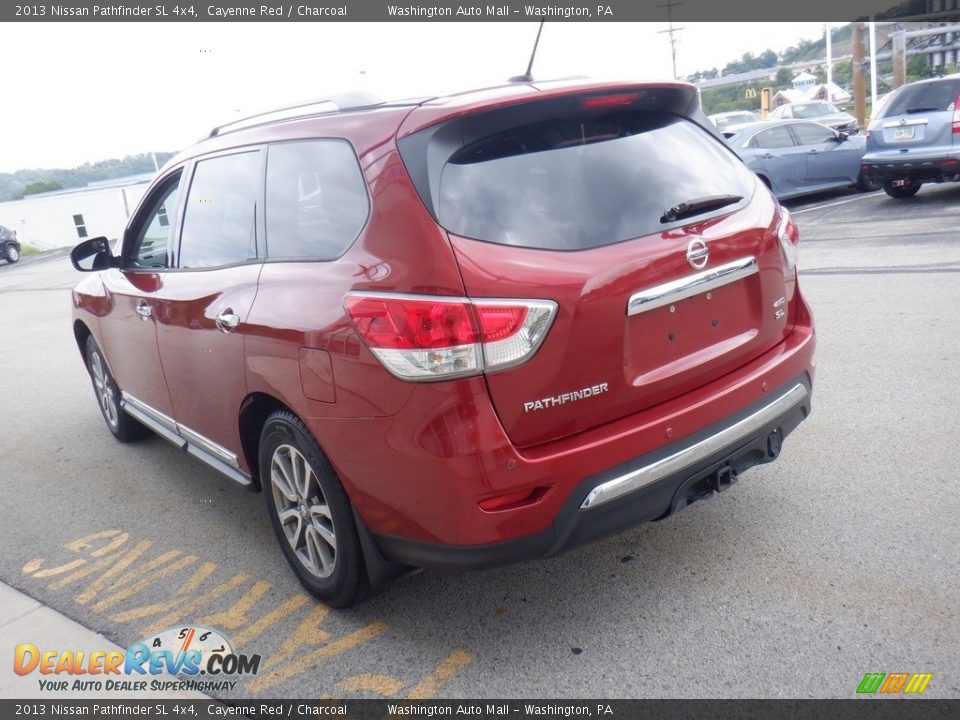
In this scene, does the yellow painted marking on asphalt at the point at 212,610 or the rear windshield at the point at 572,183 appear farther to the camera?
the yellow painted marking on asphalt at the point at 212,610

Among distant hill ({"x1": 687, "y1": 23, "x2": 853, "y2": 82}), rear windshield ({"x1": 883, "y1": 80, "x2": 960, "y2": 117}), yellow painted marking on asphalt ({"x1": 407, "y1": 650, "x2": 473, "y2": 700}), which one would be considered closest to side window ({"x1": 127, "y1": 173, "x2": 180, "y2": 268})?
yellow painted marking on asphalt ({"x1": 407, "y1": 650, "x2": 473, "y2": 700})

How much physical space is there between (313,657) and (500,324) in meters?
1.46

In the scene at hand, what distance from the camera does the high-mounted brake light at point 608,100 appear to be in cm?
311

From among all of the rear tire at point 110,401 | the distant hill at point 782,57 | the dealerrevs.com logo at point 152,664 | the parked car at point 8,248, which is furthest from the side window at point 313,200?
the distant hill at point 782,57

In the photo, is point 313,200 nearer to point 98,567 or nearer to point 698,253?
point 698,253

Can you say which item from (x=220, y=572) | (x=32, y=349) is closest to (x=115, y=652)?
(x=220, y=572)

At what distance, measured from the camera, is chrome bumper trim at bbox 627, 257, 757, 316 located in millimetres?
2924

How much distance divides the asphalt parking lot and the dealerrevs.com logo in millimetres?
87

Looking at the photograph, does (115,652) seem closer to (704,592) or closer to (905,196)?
(704,592)

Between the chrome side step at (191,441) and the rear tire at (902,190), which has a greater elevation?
the chrome side step at (191,441)

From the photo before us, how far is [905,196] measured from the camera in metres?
13.9

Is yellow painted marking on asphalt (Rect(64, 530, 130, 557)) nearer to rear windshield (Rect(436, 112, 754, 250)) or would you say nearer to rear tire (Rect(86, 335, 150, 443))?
rear tire (Rect(86, 335, 150, 443))

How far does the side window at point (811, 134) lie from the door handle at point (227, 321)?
43.6 feet

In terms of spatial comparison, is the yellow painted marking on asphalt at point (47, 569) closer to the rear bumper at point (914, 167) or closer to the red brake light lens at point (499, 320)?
the red brake light lens at point (499, 320)
